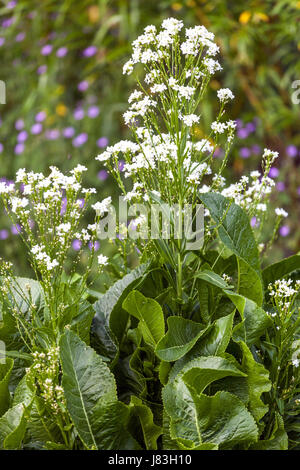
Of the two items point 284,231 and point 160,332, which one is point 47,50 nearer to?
point 284,231

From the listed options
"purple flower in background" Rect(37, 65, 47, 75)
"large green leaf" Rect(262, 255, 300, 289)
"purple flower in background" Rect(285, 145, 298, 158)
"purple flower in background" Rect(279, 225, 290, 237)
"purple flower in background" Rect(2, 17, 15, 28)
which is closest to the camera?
"large green leaf" Rect(262, 255, 300, 289)

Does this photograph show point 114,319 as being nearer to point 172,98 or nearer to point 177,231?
point 177,231

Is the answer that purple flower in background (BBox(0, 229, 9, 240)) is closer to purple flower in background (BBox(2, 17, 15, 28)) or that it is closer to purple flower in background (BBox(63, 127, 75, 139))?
purple flower in background (BBox(63, 127, 75, 139))

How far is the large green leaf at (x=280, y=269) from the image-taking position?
1220mm

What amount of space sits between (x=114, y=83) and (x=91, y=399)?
297cm

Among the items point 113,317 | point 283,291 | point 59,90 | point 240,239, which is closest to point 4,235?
point 59,90

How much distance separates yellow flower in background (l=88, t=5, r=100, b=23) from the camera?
3.64m

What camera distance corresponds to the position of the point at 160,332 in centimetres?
104

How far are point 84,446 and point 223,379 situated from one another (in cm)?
27

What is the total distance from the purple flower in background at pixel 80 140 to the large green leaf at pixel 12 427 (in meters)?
2.66

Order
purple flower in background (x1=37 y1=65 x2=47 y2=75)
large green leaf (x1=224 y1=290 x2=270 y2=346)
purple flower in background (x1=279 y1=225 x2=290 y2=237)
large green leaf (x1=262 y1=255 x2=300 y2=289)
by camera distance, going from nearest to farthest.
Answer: large green leaf (x1=224 y1=290 x2=270 y2=346)
large green leaf (x1=262 y1=255 x2=300 y2=289)
purple flower in background (x1=279 y1=225 x2=290 y2=237)
purple flower in background (x1=37 y1=65 x2=47 y2=75)

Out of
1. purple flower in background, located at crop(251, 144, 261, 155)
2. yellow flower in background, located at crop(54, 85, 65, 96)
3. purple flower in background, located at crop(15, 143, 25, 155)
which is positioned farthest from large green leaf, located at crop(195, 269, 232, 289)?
yellow flower in background, located at crop(54, 85, 65, 96)

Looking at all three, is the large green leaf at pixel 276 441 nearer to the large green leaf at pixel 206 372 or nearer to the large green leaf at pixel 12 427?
the large green leaf at pixel 206 372

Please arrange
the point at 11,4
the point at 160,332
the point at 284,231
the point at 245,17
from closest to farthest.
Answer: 1. the point at 160,332
2. the point at 284,231
3. the point at 245,17
4. the point at 11,4
